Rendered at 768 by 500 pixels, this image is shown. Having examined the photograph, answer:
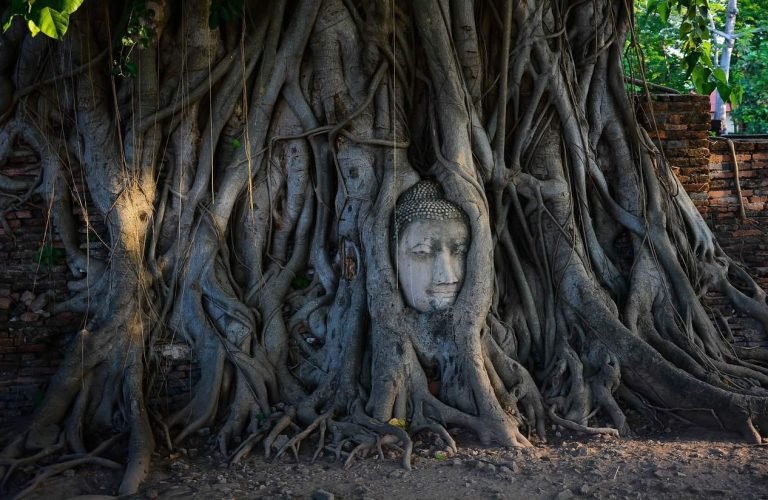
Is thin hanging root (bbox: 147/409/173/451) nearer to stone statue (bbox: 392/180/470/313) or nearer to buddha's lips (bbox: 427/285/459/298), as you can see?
stone statue (bbox: 392/180/470/313)

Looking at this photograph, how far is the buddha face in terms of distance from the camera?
16.0 feet

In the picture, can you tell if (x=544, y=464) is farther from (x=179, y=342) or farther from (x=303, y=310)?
(x=179, y=342)

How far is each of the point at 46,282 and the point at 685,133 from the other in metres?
4.73

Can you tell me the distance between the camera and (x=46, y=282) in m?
5.41

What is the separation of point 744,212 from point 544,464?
338 centimetres

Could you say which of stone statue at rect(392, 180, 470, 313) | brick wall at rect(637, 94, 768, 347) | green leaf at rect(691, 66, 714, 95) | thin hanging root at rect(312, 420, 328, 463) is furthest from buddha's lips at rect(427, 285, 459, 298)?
green leaf at rect(691, 66, 714, 95)

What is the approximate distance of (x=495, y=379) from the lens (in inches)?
188

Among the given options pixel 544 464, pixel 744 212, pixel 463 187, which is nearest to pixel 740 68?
pixel 744 212

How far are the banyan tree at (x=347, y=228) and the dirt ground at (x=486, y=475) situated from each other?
0.24 meters

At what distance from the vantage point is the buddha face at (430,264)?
4863 millimetres

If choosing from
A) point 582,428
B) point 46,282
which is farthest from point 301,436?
point 46,282

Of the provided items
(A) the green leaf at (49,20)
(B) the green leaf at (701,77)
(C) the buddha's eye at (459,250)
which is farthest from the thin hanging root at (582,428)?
(A) the green leaf at (49,20)

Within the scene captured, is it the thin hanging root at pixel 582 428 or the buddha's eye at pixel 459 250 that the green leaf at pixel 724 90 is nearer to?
the buddha's eye at pixel 459 250

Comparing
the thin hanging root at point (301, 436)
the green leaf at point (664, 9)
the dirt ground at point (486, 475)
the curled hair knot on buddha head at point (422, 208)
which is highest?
the green leaf at point (664, 9)
